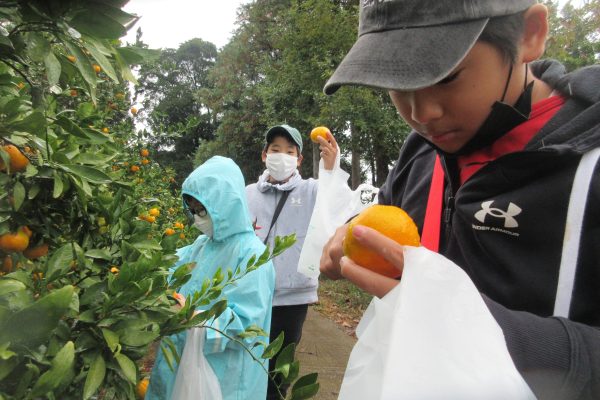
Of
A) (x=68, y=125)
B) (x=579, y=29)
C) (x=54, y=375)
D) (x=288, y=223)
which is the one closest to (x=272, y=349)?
(x=54, y=375)

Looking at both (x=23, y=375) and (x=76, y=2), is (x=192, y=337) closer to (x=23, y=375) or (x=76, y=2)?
(x=23, y=375)

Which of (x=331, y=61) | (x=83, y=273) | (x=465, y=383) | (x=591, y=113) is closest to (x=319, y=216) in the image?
(x=83, y=273)

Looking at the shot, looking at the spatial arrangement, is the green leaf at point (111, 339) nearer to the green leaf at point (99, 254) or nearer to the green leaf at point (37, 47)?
the green leaf at point (99, 254)

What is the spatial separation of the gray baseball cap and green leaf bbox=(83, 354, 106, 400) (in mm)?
763

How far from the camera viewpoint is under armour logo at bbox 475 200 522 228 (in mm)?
870

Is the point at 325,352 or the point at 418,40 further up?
the point at 418,40

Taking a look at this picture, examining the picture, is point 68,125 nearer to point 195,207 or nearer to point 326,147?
point 195,207

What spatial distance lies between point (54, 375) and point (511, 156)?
908mm

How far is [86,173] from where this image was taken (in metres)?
0.98

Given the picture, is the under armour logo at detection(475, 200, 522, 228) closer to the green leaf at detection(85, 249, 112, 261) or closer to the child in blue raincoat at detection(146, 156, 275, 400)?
the green leaf at detection(85, 249, 112, 261)

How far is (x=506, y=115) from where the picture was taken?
2.97 ft

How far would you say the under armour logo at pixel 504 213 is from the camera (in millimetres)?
870

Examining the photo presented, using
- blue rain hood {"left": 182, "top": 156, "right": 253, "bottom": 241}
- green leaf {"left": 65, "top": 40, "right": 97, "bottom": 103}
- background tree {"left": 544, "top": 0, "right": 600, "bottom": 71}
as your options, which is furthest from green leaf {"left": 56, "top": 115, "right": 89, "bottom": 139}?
background tree {"left": 544, "top": 0, "right": 600, "bottom": 71}

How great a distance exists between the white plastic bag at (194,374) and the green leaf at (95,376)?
0.88 meters
